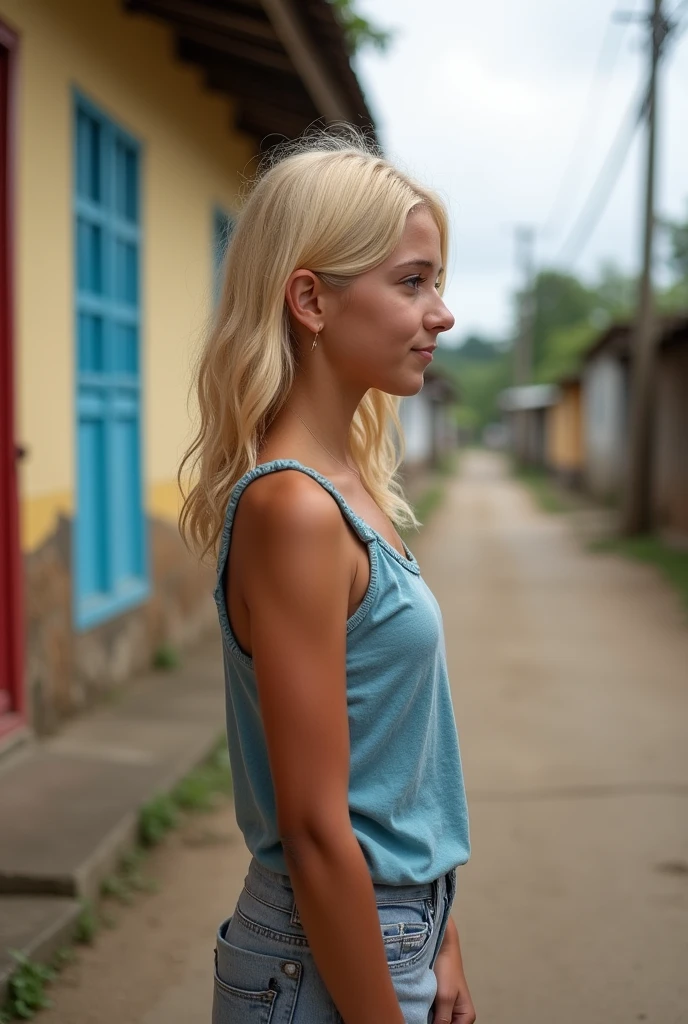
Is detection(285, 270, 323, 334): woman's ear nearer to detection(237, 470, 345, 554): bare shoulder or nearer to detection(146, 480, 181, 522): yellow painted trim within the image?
detection(237, 470, 345, 554): bare shoulder

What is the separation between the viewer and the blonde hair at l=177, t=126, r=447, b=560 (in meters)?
1.43

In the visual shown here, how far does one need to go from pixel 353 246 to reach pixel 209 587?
6.71 m

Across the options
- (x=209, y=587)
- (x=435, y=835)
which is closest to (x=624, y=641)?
(x=209, y=587)

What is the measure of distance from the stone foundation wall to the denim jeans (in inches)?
119

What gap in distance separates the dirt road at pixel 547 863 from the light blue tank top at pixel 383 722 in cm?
177

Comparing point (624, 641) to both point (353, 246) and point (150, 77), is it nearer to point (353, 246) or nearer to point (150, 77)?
point (150, 77)

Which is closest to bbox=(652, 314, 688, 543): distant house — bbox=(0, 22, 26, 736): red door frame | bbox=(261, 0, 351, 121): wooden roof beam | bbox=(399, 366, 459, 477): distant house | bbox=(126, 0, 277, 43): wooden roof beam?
bbox=(261, 0, 351, 121): wooden roof beam

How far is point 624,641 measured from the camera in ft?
27.5

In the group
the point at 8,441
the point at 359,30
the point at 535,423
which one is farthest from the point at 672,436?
the point at 535,423

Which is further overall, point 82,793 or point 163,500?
point 163,500

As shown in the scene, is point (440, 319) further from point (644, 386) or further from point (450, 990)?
point (644, 386)

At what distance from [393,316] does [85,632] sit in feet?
14.1

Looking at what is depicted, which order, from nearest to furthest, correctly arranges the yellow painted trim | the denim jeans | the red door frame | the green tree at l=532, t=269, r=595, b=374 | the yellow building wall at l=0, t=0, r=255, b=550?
the denim jeans, the red door frame, the yellow building wall at l=0, t=0, r=255, b=550, the yellow painted trim, the green tree at l=532, t=269, r=595, b=374

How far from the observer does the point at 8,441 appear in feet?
14.8
